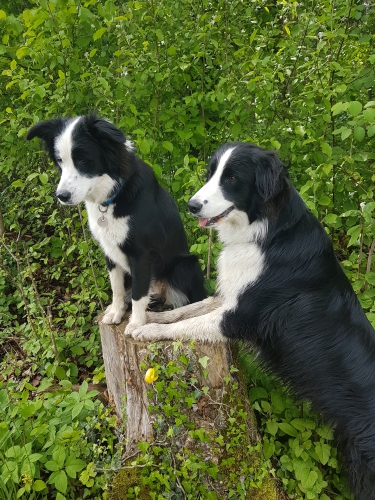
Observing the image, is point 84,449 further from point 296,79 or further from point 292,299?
point 296,79

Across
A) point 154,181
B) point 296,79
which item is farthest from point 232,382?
point 296,79

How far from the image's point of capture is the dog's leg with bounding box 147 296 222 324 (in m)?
2.77

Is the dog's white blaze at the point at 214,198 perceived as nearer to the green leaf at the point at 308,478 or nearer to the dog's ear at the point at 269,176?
the dog's ear at the point at 269,176

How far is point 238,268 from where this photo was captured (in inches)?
95.1

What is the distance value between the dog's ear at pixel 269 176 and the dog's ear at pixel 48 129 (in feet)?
3.78

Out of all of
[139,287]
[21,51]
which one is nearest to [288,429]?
[139,287]

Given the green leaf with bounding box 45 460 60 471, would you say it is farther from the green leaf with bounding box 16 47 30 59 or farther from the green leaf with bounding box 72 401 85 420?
the green leaf with bounding box 16 47 30 59

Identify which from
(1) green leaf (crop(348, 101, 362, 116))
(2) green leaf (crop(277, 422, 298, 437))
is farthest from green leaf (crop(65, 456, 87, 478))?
(1) green leaf (crop(348, 101, 362, 116))

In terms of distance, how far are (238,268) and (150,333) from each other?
0.65 meters

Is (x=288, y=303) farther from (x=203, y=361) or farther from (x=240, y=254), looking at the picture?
(x=203, y=361)

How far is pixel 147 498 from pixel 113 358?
807 millimetres

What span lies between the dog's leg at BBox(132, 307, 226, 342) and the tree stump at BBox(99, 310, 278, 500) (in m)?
0.05

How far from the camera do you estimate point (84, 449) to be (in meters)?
2.40

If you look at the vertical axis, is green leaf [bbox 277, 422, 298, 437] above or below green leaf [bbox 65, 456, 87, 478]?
below
